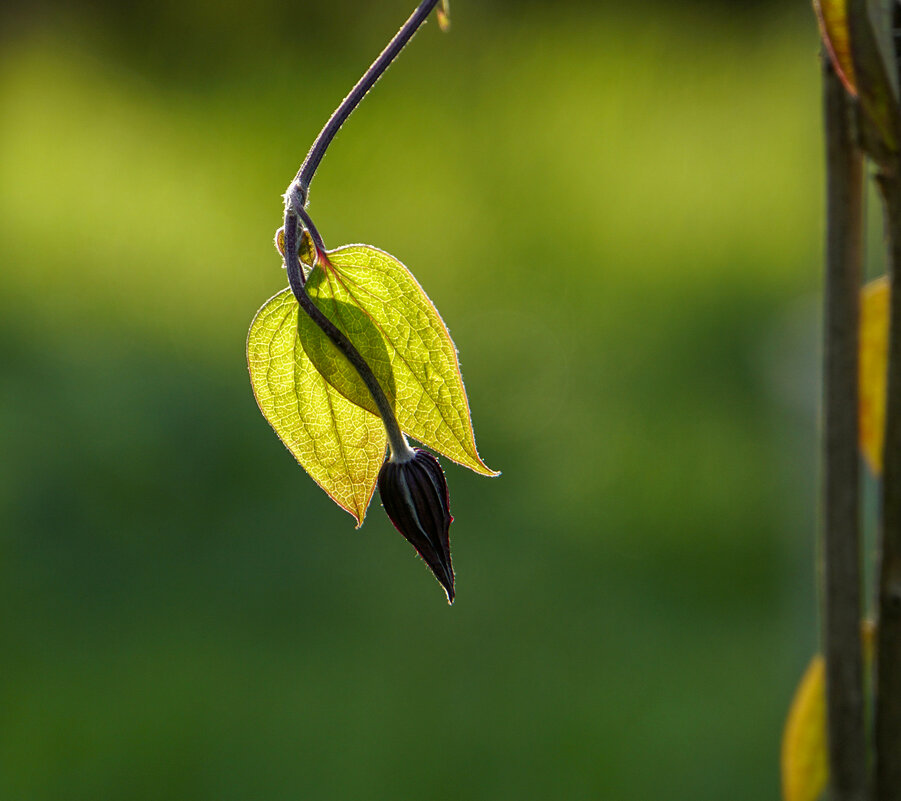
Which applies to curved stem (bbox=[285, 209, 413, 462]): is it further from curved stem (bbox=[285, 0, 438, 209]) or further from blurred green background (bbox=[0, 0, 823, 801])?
blurred green background (bbox=[0, 0, 823, 801])

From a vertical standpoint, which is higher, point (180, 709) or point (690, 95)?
point (690, 95)

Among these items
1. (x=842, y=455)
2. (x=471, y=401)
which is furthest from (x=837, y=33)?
(x=471, y=401)

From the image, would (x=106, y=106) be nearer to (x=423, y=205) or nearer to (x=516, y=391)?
(x=423, y=205)

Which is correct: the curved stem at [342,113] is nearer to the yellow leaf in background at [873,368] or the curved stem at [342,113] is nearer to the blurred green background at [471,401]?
the yellow leaf in background at [873,368]

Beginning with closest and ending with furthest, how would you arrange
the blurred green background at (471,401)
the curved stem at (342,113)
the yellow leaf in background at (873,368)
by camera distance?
the curved stem at (342,113) → the yellow leaf in background at (873,368) → the blurred green background at (471,401)

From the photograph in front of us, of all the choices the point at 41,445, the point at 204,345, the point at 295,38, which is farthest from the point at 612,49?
the point at 41,445

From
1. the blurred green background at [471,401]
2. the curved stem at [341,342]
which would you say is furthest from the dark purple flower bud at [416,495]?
the blurred green background at [471,401]

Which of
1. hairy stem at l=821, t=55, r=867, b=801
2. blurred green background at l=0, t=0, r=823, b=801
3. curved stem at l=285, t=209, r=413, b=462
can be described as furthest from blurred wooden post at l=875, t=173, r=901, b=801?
blurred green background at l=0, t=0, r=823, b=801

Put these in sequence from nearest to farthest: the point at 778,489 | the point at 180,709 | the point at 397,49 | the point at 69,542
→ the point at 397,49
the point at 180,709
the point at 69,542
the point at 778,489
